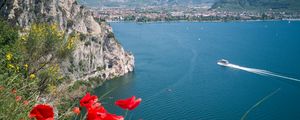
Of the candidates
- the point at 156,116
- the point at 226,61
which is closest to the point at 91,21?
the point at 226,61

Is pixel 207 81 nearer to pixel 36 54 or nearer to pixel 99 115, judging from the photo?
pixel 36 54

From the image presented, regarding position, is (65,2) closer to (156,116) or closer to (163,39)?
(156,116)

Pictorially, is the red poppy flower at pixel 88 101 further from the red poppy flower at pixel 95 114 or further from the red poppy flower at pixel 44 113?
the red poppy flower at pixel 44 113

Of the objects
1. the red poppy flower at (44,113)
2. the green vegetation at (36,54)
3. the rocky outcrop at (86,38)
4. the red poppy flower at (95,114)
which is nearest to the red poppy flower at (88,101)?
the red poppy flower at (95,114)

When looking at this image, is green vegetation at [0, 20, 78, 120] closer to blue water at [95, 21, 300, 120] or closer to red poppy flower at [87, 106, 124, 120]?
blue water at [95, 21, 300, 120]

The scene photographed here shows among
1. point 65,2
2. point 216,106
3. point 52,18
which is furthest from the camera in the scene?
point 65,2

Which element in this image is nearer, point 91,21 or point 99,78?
point 99,78

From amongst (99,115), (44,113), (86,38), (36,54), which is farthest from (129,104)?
(86,38)
